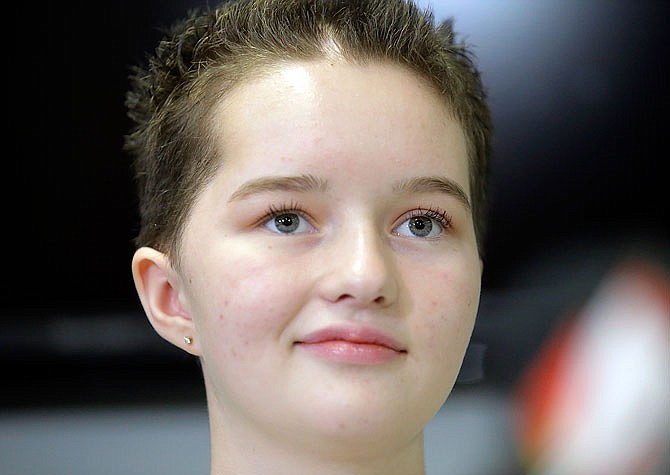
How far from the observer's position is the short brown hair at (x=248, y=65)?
793 millimetres

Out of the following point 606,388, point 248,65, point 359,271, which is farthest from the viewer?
point 606,388

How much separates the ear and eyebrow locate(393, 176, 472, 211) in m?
0.23

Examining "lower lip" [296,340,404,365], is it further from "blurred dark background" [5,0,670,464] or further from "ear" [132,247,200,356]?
"blurred dark background" [5,0,670,464]

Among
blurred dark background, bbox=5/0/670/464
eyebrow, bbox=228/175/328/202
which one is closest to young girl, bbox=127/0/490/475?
eyebrow, bbox=228/175/328/202

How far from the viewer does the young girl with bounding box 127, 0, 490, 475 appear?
2.30ft

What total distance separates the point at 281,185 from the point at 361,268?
10 cm

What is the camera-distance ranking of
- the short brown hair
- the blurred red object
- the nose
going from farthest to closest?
1. the blurred red object
2. the short brown hair
3. the nose

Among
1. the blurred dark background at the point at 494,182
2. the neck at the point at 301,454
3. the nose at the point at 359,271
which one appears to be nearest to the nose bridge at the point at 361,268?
the nose at the point at 359,271

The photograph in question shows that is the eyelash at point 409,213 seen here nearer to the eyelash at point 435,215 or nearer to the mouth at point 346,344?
the eyelash at point 435,215

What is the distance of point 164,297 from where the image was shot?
2.78 ft

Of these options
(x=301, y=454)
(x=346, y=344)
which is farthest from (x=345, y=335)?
(x=301, y=454)

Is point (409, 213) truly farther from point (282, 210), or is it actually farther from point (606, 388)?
point (606, 388)

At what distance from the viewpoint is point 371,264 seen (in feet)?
2.27

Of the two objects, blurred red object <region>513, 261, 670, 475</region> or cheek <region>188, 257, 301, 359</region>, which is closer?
cheek <region>188, 257, 301, 359</region>
